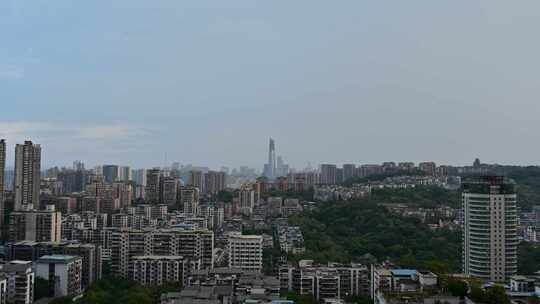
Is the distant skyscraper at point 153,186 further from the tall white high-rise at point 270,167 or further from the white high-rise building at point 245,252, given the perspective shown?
the tall white high-rise at point 270,167

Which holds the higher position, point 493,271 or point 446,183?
point 446,183

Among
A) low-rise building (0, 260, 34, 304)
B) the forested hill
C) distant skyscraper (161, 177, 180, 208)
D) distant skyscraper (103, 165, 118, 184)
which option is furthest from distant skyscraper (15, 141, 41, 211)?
distant skyscraper (103, 165, 118, 184)

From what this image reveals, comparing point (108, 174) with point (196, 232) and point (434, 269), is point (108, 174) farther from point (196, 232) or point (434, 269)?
point (434, 269)

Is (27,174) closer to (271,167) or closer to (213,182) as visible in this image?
(213,182)

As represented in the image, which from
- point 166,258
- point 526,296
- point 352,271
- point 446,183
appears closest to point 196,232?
point 166,258

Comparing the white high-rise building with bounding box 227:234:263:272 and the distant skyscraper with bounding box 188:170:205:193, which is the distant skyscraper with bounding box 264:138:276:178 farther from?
the white high-rise building with bounding box 227:234:263:272

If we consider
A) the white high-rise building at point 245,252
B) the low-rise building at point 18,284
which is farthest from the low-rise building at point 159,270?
the low-rise building at point 18,284

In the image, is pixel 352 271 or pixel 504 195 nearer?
pixel 352 271
